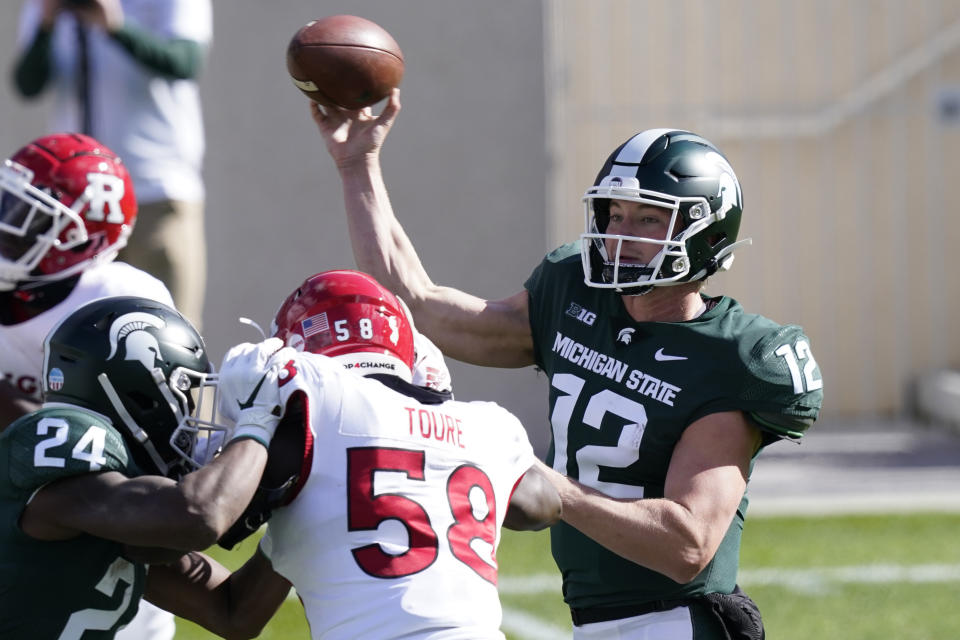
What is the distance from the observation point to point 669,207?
3143mm

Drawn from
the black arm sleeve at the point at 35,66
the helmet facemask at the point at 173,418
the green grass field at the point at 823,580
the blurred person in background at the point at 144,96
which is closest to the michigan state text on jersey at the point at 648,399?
the helmet facemask at the point at 173,418

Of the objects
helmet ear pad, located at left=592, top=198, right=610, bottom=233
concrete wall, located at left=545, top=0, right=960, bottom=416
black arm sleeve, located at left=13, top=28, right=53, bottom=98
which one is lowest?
concrete wall, located at left=545, top=0, right=960, bottom=416

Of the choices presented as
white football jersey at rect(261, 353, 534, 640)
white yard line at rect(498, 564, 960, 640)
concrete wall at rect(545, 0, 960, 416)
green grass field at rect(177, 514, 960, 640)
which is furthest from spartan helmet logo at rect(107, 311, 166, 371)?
concrete wall at rect(545, 0, 960, 416)

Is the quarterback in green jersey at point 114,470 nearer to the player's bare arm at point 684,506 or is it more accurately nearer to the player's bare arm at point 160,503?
the player's bare arm at point 160,503

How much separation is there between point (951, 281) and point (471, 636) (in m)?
7.72

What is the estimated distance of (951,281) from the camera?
31.1 ft

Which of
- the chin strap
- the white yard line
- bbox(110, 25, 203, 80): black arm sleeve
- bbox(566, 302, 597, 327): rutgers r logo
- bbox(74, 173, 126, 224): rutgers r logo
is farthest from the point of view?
the white yard line

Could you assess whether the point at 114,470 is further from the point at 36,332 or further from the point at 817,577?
the point at 817,577

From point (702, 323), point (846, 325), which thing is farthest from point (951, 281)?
point (702, 323)

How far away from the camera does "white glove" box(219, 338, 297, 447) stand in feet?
7.83

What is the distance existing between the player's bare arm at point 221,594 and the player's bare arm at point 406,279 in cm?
95

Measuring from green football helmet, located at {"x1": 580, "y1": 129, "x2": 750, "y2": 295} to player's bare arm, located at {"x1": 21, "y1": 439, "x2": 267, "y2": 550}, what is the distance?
1.07 meters

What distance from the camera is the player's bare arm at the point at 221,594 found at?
277 cm

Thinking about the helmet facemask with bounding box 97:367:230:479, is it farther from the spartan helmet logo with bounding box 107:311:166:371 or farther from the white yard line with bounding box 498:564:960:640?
the white yard line with bounding box 498:564:960:640
